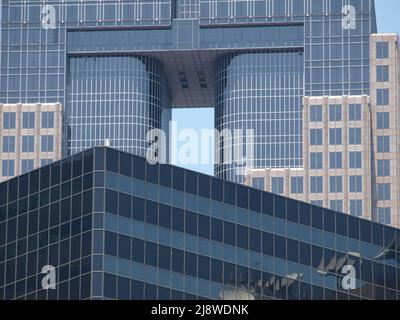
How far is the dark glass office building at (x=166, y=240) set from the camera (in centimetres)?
14425

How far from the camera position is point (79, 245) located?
144625mm

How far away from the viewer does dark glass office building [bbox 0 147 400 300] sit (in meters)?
144

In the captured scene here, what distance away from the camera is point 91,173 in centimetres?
14625

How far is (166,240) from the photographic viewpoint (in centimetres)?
14675

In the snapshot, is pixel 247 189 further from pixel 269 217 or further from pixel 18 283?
pixel 18 283

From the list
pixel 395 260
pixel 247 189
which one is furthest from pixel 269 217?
pixel 395 260
